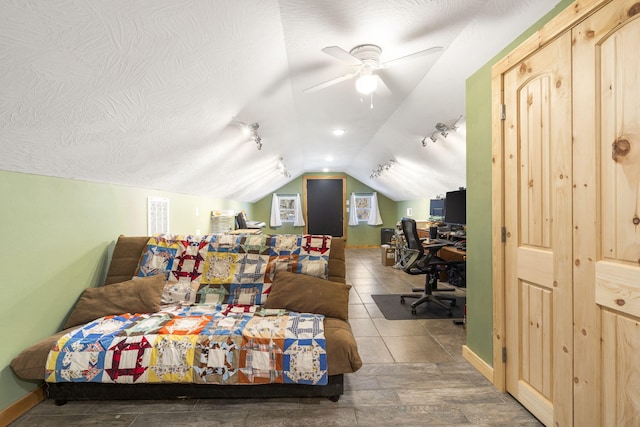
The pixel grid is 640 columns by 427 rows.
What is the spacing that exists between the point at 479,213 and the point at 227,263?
1.91 metres

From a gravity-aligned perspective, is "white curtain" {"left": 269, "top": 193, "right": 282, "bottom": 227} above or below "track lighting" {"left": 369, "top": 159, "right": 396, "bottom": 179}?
below

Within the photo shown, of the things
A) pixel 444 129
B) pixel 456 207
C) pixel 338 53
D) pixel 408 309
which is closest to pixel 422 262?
pixel 408 309

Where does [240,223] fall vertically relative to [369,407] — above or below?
above

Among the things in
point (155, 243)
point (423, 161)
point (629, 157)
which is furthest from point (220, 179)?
point (629, 157)

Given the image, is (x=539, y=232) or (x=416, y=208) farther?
(x=416, y=208)

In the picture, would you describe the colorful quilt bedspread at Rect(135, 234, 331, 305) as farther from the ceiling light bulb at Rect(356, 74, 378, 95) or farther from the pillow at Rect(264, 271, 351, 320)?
the ceiling light bulb at Rect(356, 74, 378, 95)

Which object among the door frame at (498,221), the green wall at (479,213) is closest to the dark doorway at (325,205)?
the green wall at (479,213)

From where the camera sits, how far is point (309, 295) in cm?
216

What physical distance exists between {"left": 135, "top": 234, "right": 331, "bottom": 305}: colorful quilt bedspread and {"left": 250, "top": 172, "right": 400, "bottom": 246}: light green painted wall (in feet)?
20.9

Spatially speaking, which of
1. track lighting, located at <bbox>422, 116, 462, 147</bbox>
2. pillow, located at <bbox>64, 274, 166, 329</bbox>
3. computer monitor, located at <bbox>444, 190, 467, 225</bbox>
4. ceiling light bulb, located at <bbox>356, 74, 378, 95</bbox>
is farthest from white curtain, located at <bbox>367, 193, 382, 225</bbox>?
pillow, located at <bbox>64, 274, 166, 329</bbox>

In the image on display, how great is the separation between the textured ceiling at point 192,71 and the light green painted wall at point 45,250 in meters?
0.13

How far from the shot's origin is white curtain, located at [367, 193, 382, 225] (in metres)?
8.88

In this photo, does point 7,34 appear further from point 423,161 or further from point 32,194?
point 423,161

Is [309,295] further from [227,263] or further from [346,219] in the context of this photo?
[346,219]
